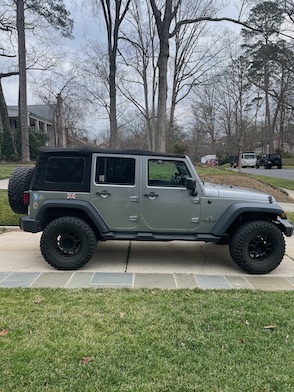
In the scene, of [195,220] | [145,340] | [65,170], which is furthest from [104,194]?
[145,340]

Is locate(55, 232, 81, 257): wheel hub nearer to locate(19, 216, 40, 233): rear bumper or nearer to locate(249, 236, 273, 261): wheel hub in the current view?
locate(19, 216, 40, 233): rear bumper

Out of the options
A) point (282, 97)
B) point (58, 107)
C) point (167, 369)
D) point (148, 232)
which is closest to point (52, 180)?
point (148, 232)

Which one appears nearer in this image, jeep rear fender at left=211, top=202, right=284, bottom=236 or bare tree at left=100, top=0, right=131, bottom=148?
jeep rear fender at left=211, top=202, right=284, bottom=236

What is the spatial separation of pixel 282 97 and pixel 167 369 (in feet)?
143

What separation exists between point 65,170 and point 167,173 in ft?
4.65

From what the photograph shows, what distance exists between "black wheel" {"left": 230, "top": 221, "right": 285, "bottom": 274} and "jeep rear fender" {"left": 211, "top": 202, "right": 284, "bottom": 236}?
0.17m

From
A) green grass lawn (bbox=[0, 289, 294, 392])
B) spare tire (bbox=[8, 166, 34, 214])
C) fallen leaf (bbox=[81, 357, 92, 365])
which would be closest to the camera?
green grass lawn (bbox=[0, 289, 294, 392])

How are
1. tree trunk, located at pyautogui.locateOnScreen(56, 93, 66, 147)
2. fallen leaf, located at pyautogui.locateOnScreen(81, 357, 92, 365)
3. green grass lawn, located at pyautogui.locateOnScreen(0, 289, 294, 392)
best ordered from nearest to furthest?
1. green grass lawn, located at pyautogui.locateOnScreen(0, 289, 294, 392)
2. fallen leaf, located at pyautogui.locateOnScreen(81, 357, 92, 365)
3. tree trunk, located at pyautogui.locateOnScreen(56, 93, 66, 147)

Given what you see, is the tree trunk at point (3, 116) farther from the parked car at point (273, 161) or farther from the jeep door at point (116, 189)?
the parked car at point (273, 161)

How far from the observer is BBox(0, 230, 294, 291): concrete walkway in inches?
164

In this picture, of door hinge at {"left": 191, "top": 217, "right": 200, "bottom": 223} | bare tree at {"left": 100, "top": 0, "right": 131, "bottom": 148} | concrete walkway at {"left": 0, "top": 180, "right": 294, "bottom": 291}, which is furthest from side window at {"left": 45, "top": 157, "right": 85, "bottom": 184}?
bare tree at {"left": 100, "top": 0, "right": 131, "bottom": 148}

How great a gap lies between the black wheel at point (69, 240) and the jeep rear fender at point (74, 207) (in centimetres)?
13

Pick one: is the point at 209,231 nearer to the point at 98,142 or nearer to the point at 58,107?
the point at 58,107

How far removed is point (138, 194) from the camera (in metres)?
4.60
